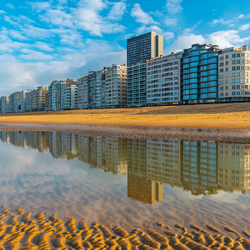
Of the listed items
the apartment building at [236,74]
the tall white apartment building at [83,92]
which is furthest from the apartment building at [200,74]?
the tall white apartment building at [83,92]

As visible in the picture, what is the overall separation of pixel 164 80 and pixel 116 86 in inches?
1696

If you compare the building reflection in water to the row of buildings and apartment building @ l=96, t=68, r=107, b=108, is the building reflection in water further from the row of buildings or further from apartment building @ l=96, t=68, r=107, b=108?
apartment building @ l=96, t=68, r=107, b=108

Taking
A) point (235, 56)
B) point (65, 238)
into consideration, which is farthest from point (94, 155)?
point (235, 56)

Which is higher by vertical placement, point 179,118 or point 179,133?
point 179,118

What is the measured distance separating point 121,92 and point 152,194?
158284mm

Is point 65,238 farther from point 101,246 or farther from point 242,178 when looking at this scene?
point 242,178

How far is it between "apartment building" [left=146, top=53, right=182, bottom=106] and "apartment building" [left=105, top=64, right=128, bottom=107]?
1153 inches

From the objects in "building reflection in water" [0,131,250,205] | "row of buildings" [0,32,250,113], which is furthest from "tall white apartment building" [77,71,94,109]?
"building reflection in water" [0,131,250,205]

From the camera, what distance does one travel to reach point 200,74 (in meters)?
113

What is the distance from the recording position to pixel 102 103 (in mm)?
174125

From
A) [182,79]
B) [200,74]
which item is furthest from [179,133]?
Result: [182,79]

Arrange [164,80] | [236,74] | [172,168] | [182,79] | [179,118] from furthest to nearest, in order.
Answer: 1. [164,80]
2. [182,79]
3. [236,74]
4. [179,118]
5. [172,168]

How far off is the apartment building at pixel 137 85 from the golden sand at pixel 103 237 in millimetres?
139419

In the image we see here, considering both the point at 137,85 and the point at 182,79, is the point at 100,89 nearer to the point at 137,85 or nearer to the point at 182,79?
the point at 137,85
